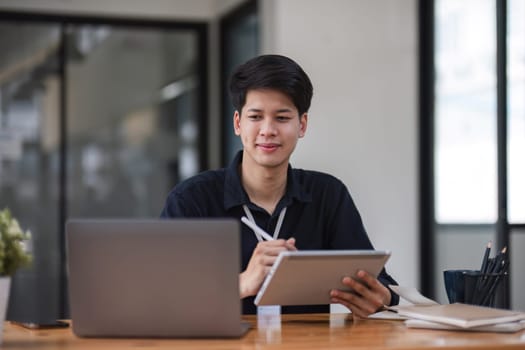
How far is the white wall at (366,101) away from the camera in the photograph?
5.08 meters

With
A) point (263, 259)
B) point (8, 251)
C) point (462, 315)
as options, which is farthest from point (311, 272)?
point (8, 251)

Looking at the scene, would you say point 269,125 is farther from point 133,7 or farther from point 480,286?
point 133,7

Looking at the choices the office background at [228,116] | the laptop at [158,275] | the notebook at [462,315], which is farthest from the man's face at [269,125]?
the office background at [228,116]

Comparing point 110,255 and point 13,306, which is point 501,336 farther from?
point 13,306

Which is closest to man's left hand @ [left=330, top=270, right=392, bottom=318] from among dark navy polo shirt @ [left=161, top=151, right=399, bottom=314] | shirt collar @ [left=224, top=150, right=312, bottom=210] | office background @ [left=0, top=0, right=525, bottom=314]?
dark navy polo shirt @ [left=161, top=151, right=399, bottom=314]

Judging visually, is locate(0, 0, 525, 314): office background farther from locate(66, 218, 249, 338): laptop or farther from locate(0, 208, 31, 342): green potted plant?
locate(0, 208, 31, 342): green potted plant

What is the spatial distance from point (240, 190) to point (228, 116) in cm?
350

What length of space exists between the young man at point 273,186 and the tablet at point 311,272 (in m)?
0.38

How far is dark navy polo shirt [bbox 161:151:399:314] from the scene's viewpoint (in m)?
2.71

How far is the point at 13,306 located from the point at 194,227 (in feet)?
13.4

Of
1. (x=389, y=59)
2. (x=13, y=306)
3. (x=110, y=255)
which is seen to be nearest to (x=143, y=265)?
(x=110, y=255)

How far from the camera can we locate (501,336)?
2.07 metres

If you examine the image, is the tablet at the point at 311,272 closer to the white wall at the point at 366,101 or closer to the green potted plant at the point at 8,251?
the green potted plant at the point at 8,251

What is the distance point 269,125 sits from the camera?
2.66 m
